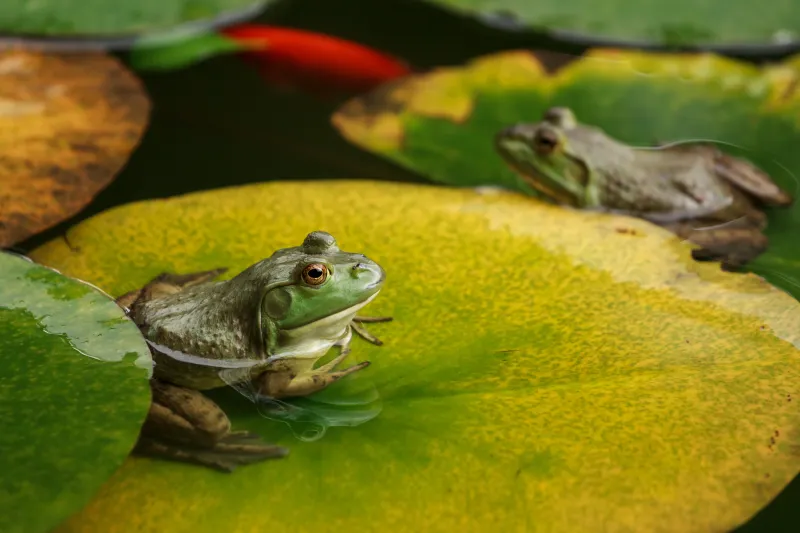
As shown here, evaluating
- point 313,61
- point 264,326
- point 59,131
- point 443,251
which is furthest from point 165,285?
point 313,61

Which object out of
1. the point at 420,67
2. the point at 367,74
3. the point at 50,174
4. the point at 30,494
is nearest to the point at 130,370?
the point at 30,494

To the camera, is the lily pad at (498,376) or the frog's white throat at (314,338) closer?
the lily pad at (498,376)

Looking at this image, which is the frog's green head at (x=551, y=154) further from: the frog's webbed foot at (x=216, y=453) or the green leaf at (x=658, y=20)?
the frog's webbed foot at (x=216, y=453)

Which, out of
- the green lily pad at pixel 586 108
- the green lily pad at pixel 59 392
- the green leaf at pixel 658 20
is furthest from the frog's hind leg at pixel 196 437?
the green leaf at pixel 658 20

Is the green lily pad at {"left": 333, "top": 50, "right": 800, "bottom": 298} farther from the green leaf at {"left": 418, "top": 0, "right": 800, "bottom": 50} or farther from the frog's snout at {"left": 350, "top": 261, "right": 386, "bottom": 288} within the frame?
the frog's snout at {"left": 350, "top": 261, "right": 386, "bottom": 288}

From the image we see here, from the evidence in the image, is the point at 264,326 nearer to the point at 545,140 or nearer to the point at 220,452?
the point at 220,452

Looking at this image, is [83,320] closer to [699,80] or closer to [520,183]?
[520,183]

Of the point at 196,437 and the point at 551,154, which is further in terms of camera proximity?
the point at 551,154
